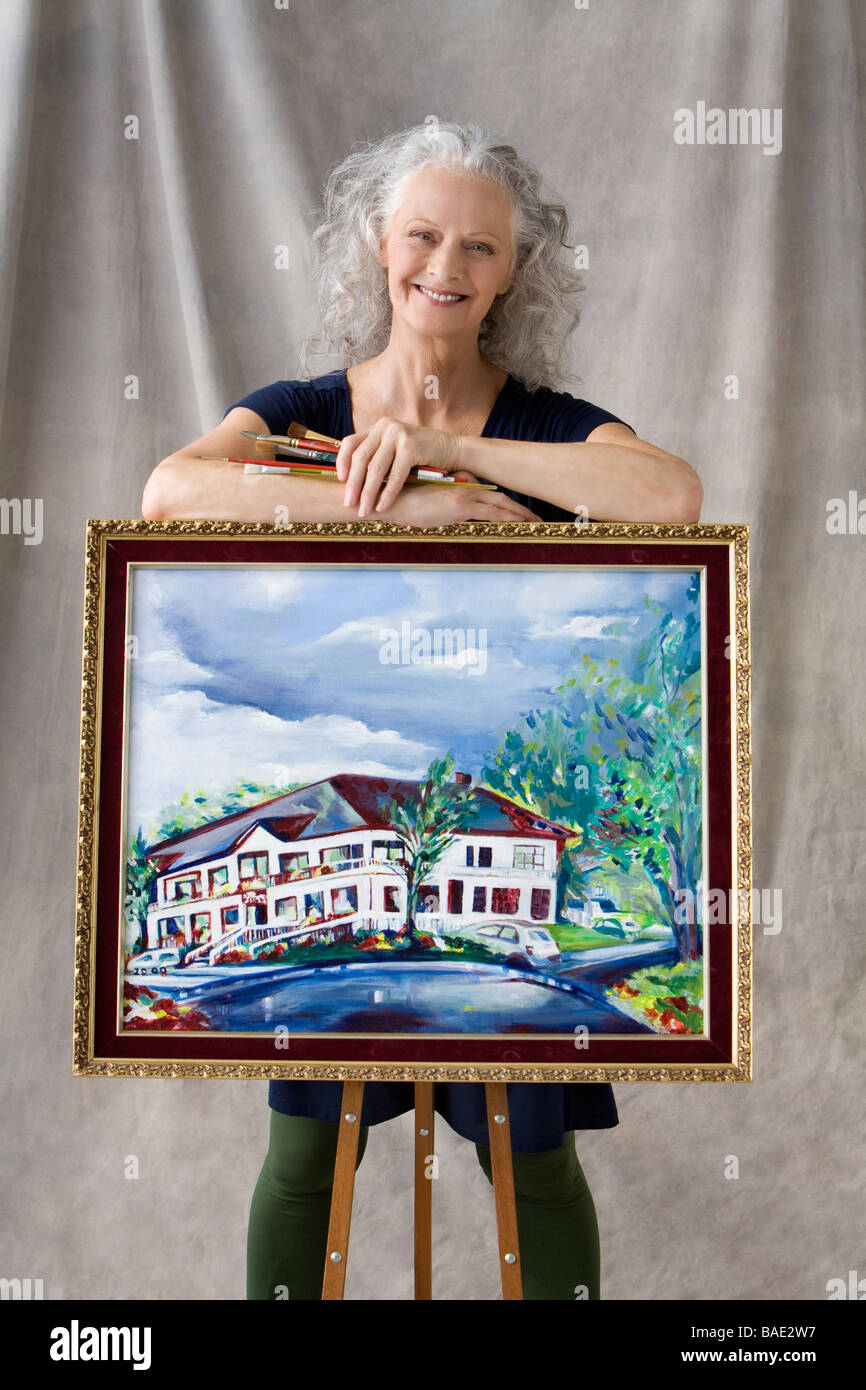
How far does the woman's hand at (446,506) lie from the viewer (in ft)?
4.73

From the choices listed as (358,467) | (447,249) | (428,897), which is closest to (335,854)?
(428,897)

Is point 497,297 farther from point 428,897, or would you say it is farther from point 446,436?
point 428,897

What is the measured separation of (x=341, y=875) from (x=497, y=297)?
3.00 ft

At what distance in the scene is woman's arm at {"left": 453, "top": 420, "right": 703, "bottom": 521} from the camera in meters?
1.46

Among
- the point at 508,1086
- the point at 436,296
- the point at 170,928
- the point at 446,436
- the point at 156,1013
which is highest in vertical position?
the point at 436,296

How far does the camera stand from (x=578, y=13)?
2.50 meters

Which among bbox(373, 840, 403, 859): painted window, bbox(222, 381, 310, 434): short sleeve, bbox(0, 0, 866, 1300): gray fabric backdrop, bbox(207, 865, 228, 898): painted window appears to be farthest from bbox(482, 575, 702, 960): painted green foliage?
bbox(0, 0, 866, 1300): gray fabric backdrop

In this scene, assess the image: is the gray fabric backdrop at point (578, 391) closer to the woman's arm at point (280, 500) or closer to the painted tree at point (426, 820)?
the woman's arm at point (280, 500)

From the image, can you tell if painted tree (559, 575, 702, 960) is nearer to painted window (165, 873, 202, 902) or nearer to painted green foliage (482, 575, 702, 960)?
painted green foliage (482, 575, 702, 960)

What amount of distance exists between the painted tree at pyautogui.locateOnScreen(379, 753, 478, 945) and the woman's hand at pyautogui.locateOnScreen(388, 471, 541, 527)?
12.4 inches

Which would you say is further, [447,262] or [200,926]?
[447,262]

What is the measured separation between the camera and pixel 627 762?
1.41 meters
